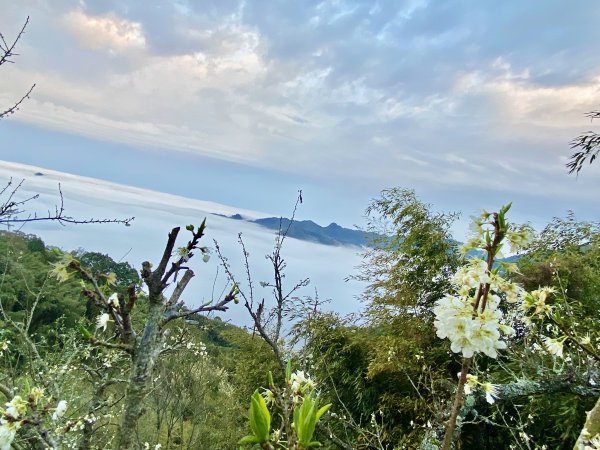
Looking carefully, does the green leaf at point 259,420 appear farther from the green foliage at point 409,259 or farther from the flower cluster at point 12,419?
the green foliage at point 409,259

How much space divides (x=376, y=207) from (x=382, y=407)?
2.36m

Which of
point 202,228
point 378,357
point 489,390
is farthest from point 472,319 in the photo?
point 378,357

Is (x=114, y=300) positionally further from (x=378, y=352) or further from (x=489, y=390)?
(x=378, y=352)

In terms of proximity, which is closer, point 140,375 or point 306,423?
point 306,423

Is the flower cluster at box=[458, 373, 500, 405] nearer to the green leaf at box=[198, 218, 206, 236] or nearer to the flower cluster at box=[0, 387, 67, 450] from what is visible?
the green leaf at box=[198, 218, 206, 236]

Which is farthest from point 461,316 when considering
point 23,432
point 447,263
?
point 447,263

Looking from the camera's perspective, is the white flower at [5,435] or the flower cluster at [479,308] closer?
the flower cluster at [479,308]

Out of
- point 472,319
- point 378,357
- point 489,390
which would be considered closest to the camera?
point 472,319

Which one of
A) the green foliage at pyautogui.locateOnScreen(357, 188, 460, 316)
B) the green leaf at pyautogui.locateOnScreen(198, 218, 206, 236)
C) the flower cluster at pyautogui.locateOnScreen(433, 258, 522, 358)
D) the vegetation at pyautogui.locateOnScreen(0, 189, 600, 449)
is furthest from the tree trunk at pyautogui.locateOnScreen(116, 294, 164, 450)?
the green foliage at pyautogui.locateOnScreen(357, 188, 460, 316)

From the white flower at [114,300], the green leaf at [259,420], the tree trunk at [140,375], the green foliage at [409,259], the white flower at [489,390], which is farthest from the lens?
the green foliage at [409,259]

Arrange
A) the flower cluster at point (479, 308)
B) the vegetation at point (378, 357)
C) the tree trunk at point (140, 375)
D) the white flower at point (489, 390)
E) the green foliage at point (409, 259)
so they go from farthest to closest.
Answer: the green foliage at point (409, 259) < the vegetation at point (378, 357) < the tree trunk at point (140, 375) < the white flower at point (489, 390) < the flower cluster at point (479, 308)

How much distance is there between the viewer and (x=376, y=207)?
550cm

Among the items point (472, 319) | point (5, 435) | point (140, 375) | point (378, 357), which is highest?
point (472, 319)

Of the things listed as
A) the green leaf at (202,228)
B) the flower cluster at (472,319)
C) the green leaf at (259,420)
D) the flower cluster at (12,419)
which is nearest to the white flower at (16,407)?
the flower cluster at (12,419)
